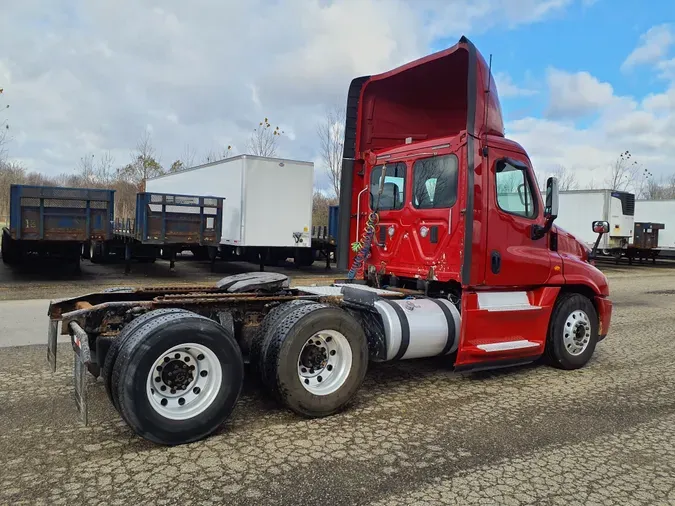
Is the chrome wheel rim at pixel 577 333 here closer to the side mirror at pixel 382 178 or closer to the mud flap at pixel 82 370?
the side mirror at pixel 382 178

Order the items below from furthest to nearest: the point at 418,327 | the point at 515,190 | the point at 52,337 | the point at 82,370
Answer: the point at 515,190, the point at 418,327, the point at 52,337, the point at 82,370

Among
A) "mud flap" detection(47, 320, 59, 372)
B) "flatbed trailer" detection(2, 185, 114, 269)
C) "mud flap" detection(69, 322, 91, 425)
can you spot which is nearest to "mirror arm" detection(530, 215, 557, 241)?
"mud flap" detection(69, 322, 91, 425)

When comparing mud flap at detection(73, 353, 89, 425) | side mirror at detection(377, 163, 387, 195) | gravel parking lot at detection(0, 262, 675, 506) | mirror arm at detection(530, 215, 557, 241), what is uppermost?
side mirror at detection(377, 163, 387, 195)

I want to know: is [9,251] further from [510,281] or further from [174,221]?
[510,281]

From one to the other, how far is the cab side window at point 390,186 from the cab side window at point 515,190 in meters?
1.13

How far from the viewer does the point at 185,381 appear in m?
4.05

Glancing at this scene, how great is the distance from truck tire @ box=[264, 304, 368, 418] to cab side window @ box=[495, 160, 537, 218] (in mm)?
2286

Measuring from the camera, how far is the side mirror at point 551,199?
5906 millimetres

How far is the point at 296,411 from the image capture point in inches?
176

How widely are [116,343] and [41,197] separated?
413 inches

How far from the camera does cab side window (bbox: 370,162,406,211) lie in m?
6.48

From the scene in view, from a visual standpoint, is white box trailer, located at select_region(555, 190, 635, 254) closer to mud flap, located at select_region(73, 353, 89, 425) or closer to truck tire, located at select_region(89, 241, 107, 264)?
truck tire, located at select_region(89, 241, 107, 264)

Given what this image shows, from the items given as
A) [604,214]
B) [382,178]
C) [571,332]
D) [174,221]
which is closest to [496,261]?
[571,332]

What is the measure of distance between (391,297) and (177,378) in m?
2.47
